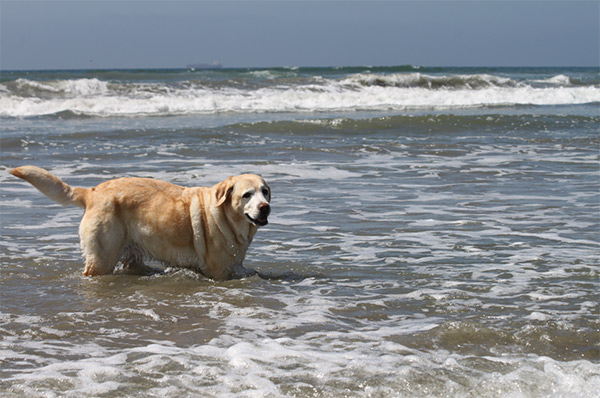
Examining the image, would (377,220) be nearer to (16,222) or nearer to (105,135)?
(16,222)

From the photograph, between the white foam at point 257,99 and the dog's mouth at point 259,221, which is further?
the white foam at point 257,99

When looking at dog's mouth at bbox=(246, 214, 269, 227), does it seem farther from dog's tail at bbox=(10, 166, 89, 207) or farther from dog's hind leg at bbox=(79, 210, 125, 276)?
dog's tail at bbox=(10, 166, 89, 207)

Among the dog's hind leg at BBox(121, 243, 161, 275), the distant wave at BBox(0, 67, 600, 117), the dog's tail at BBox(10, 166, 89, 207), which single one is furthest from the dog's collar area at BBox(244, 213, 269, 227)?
the distant wave at BBox(0, 67, 600, 117)

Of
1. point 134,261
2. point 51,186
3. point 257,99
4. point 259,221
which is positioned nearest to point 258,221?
point 259,221

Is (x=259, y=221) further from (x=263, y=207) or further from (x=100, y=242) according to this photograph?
(x=100, y=242)

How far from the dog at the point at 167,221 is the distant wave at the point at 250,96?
17.1m

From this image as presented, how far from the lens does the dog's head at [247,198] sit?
5.80m

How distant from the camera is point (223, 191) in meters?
5.96

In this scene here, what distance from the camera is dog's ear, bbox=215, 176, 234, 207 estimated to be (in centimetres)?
593

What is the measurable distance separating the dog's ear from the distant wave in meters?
17.4

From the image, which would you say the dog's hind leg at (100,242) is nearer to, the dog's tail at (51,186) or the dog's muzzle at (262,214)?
the dog's tail at (51,186)

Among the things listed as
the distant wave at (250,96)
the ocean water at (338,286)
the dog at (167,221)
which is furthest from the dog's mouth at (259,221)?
the distant wave at (250,96)

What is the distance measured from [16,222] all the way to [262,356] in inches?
193

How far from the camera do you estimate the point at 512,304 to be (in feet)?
18.0
